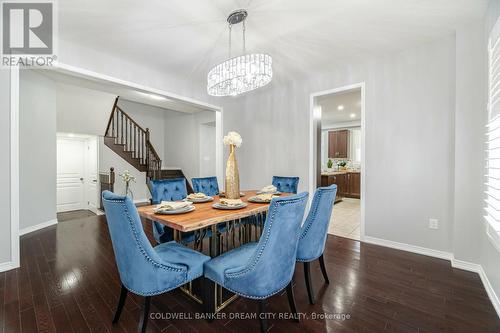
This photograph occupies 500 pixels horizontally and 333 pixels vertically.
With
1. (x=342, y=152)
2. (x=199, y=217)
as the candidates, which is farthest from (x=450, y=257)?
(x=342, y=152)

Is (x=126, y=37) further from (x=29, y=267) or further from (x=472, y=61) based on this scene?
→ (x=472, y=61)

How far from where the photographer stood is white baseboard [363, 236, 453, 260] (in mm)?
2631

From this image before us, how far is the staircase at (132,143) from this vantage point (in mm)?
5977

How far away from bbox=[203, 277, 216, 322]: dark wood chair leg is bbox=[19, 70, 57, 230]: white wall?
148 inches

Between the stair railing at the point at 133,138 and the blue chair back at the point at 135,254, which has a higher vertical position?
the stair railing at the point at 133,138

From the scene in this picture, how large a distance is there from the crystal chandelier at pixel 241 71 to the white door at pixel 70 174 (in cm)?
544

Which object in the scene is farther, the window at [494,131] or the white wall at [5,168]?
the white wall at [5,168]

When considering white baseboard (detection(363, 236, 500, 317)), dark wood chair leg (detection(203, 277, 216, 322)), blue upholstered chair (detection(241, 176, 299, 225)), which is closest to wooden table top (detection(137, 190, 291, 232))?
dark wood chair leg (detection(203, 277, 216, 322))

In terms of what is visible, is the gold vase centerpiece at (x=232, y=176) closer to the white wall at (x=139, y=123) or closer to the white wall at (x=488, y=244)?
the white wall at (x=488, y=244)

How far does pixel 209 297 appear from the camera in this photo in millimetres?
1635

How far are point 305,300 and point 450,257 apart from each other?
2087 millimetres

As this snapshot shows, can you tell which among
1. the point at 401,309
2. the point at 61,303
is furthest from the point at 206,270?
the point at 401,309

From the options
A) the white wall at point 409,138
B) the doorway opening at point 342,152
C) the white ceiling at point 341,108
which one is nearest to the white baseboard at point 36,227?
the doorway opening at point 342,152

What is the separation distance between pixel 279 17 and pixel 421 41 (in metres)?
1.88
